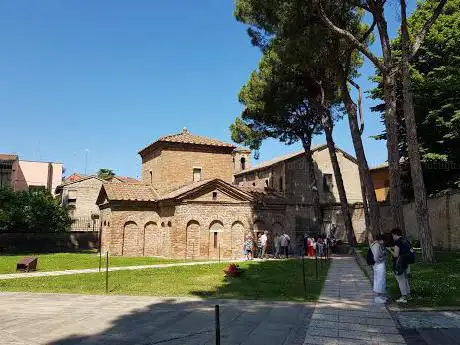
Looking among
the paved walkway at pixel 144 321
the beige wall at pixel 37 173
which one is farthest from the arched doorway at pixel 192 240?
the beige wall at pixel 37 173

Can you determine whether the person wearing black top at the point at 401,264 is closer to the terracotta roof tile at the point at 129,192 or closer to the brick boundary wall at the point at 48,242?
the terracotta roof tile at the point at 129,192

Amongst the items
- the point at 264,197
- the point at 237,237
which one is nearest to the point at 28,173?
the point at 237,237

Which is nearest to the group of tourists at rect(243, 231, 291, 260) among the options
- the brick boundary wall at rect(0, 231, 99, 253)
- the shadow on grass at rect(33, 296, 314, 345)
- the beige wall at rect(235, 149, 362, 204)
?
the beige wall at rect(235, 149, 362, 204)

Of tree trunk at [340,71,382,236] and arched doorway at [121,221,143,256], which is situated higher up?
tree trunk at [340,71,382,236]

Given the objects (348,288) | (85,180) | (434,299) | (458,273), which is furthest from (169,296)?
(85,180)

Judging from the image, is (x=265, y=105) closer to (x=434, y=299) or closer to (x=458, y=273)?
(x=458, y=273)

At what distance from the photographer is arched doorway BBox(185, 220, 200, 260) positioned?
88.7ft

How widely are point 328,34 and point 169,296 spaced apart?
547 inches

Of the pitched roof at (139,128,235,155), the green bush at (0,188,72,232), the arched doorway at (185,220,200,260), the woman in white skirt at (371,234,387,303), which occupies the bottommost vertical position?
the woman in white skirt at (371,234,387,303)

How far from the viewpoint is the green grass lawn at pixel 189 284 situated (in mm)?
11742

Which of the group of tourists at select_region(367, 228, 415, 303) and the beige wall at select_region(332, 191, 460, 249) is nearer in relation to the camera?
the group of tourists at select_region(367, 228, 415, 303)

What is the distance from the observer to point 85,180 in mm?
46281

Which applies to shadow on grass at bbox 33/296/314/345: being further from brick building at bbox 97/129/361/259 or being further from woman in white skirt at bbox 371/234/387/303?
brick building at bbox 97/129/361/259

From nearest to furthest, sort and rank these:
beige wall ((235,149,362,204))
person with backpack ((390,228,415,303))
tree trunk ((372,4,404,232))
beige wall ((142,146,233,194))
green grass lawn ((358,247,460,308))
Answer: green grass lawn ((358,247,460,308)) < person with backpack ((390,228,415,303)) < tree trunk ((372,4,404,232)) < beige wall ((142,146,233,194)) < beige wall ((235,149,362,204))
